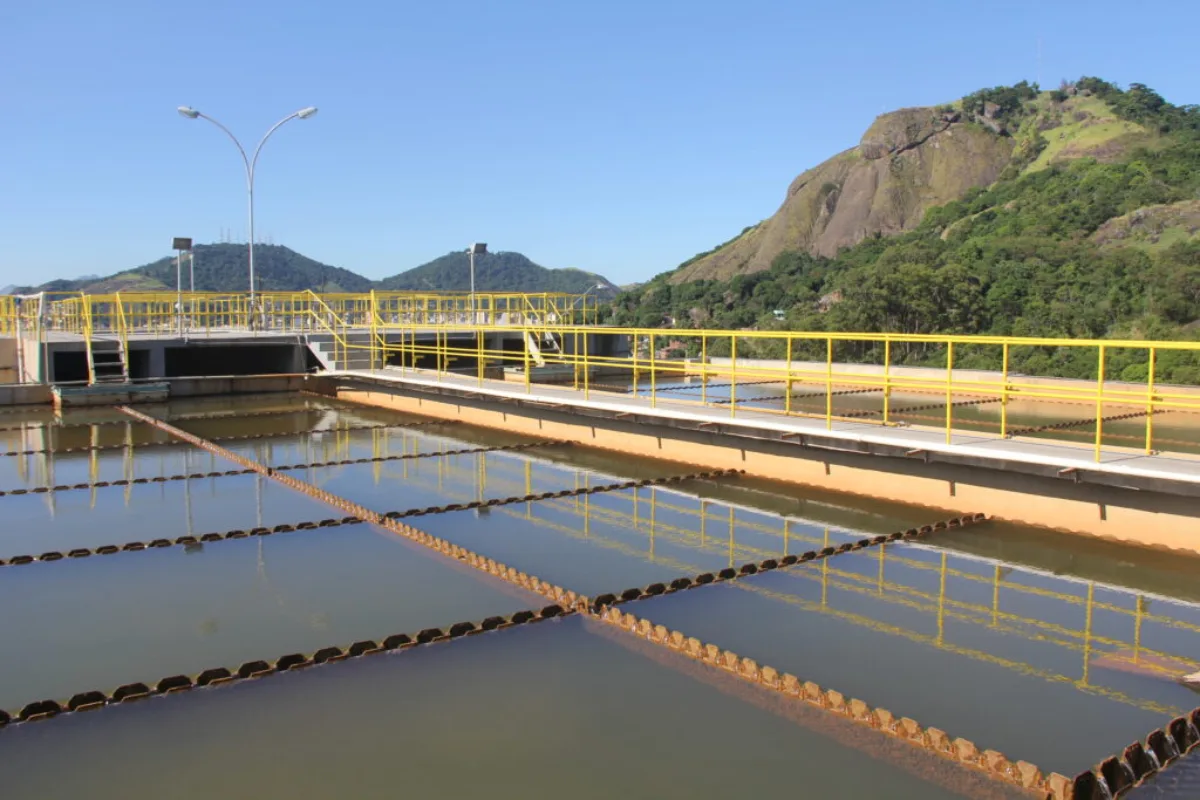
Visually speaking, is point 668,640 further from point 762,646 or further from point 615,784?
point 615,784

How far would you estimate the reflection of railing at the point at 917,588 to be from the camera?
18.6 ft

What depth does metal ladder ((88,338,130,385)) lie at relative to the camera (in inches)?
747

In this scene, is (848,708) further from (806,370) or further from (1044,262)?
(1044,262)

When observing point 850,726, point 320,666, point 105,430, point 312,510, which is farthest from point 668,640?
point 105,430

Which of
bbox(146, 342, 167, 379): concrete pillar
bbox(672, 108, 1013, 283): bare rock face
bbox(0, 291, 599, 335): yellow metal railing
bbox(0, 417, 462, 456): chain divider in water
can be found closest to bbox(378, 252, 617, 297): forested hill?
bbox(672, 108, 1013, 283): bare rock face

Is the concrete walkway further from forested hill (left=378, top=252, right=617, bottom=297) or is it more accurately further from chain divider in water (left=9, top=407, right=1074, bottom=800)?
forested hill (left=378, top=252, right=617, bottom=297)

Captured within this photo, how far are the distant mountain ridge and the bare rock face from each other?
4457 cm

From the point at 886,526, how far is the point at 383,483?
555cm

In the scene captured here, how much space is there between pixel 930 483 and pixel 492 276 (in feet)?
546

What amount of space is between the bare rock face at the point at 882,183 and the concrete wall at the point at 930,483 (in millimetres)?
76653

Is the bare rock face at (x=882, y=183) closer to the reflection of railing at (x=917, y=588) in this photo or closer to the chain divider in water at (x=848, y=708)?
the reflection of railing at (x=917, y=588)

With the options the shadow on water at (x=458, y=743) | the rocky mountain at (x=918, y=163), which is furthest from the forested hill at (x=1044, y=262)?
the shadow on water at (x=458, y=743)

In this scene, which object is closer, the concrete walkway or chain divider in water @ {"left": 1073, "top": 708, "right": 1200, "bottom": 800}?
chain divider in water @ {"left": 1073, "top": 708, "right": 1200, "bottom": 800}

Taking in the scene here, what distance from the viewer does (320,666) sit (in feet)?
17.7
